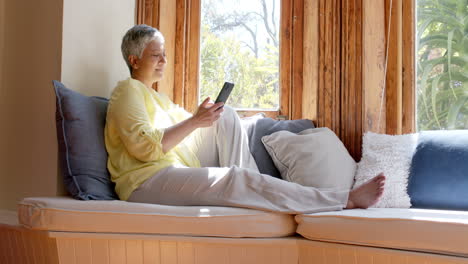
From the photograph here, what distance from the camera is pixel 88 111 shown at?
2.62 m

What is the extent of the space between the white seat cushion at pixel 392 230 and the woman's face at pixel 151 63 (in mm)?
1210

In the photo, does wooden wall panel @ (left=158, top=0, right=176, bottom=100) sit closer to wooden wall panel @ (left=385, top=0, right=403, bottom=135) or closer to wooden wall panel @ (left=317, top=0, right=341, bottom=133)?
wooden wall panel @ (left=317, top=0, right=341, bottom=133)

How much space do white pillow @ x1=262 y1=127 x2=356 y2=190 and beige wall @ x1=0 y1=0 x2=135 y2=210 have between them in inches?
43.8

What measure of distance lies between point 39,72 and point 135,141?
0.88 metres

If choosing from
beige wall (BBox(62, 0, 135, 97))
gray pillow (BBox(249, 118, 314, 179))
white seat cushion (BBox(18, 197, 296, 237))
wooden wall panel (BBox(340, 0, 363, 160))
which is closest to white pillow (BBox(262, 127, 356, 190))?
gray pillow (BBox(249, 118, 314, 179))

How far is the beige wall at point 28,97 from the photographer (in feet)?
9.34

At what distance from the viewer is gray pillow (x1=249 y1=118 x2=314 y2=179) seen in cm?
288

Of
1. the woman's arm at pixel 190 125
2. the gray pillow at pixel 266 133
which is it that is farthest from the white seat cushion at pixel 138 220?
the gray pillow at pixel 266 133

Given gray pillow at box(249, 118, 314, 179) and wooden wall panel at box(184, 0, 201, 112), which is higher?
wooden wall panel at box(184, 0, 201, 112)

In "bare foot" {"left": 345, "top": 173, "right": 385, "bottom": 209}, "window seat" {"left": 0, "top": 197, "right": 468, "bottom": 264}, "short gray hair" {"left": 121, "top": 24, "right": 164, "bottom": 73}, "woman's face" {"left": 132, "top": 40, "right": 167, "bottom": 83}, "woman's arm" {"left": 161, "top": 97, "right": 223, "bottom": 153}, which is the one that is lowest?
"window seat" {"left": 0, "top": 197, "right": 468, "bottom": 264}

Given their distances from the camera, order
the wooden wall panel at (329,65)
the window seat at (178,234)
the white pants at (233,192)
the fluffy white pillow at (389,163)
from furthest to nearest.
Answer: the wooden wall panel at (329,65), the fluffy white pillow at (389,163), the white pants at (233,192), the window seat at (178,234)

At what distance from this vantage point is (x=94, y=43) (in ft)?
9.98

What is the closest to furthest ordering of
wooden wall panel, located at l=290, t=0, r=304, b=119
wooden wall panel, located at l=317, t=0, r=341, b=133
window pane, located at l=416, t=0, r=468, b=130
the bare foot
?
the bare foot < window pane, located at l=416, t=0, r=468, b=130 < wooden wall panel, located at l=317, t=0, r=341, b=133 < wooden wall panel, located at l=290, t=0, r=304, b=119

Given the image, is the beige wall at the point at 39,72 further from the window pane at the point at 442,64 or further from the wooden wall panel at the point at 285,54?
the window pane at the point at 442,64
